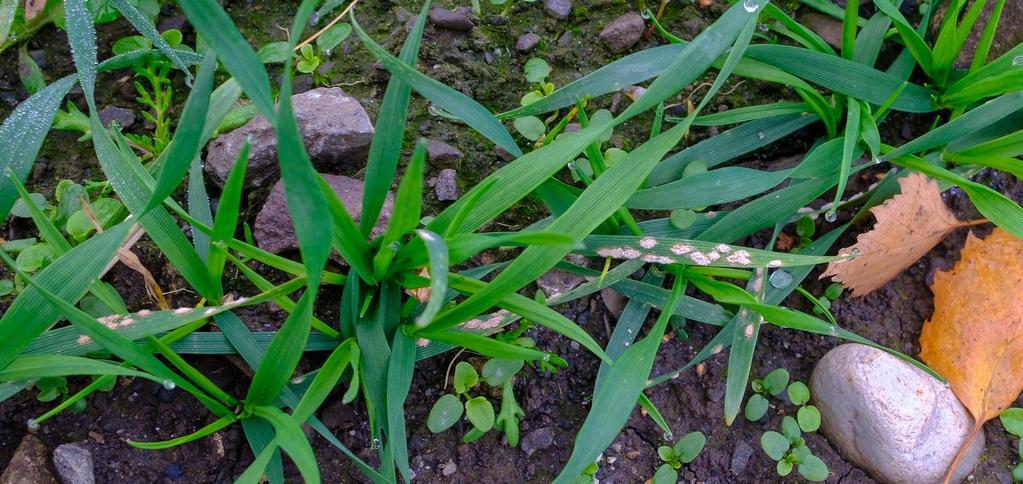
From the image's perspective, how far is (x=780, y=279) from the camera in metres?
1.47

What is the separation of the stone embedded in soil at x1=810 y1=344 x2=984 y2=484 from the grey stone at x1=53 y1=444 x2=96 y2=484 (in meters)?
1.33

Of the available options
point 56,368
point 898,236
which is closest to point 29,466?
point 56,368

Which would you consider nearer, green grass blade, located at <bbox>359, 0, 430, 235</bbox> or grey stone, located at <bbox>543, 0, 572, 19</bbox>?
green grass blade, located at <bbox>359, 0, 430, 235</bbox>

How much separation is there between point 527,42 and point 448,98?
1.52 feet

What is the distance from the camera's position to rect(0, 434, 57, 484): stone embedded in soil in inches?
48.8

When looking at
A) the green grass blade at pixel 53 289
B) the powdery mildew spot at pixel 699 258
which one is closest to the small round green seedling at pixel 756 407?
the powdery mildew spot at pixel 699 258

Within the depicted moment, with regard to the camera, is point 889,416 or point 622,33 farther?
point 622,33

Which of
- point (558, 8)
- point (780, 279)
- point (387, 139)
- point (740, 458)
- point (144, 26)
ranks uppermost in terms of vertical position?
point (144, 26)

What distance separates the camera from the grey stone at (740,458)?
4.73ft

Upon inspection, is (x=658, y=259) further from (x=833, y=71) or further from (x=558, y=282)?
(x=833, y=71)

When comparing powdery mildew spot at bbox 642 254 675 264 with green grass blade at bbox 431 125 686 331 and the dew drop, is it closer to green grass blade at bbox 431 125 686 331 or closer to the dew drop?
green grass blade at bbox 431 125 686 331

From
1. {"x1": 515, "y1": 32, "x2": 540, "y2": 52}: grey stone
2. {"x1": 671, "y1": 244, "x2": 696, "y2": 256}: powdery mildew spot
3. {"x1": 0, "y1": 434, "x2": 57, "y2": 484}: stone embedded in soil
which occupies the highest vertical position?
{"x1": 515, "y1": 32, "x2": 540, "y2": 52}: grey stone

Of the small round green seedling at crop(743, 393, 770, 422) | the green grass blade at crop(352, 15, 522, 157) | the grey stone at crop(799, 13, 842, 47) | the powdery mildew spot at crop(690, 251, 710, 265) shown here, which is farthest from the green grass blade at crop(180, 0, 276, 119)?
the grey stone at crop(799, 13, 842, 47)

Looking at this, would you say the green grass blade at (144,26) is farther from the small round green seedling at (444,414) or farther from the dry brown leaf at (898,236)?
the dry brown leaf at (898,236)
